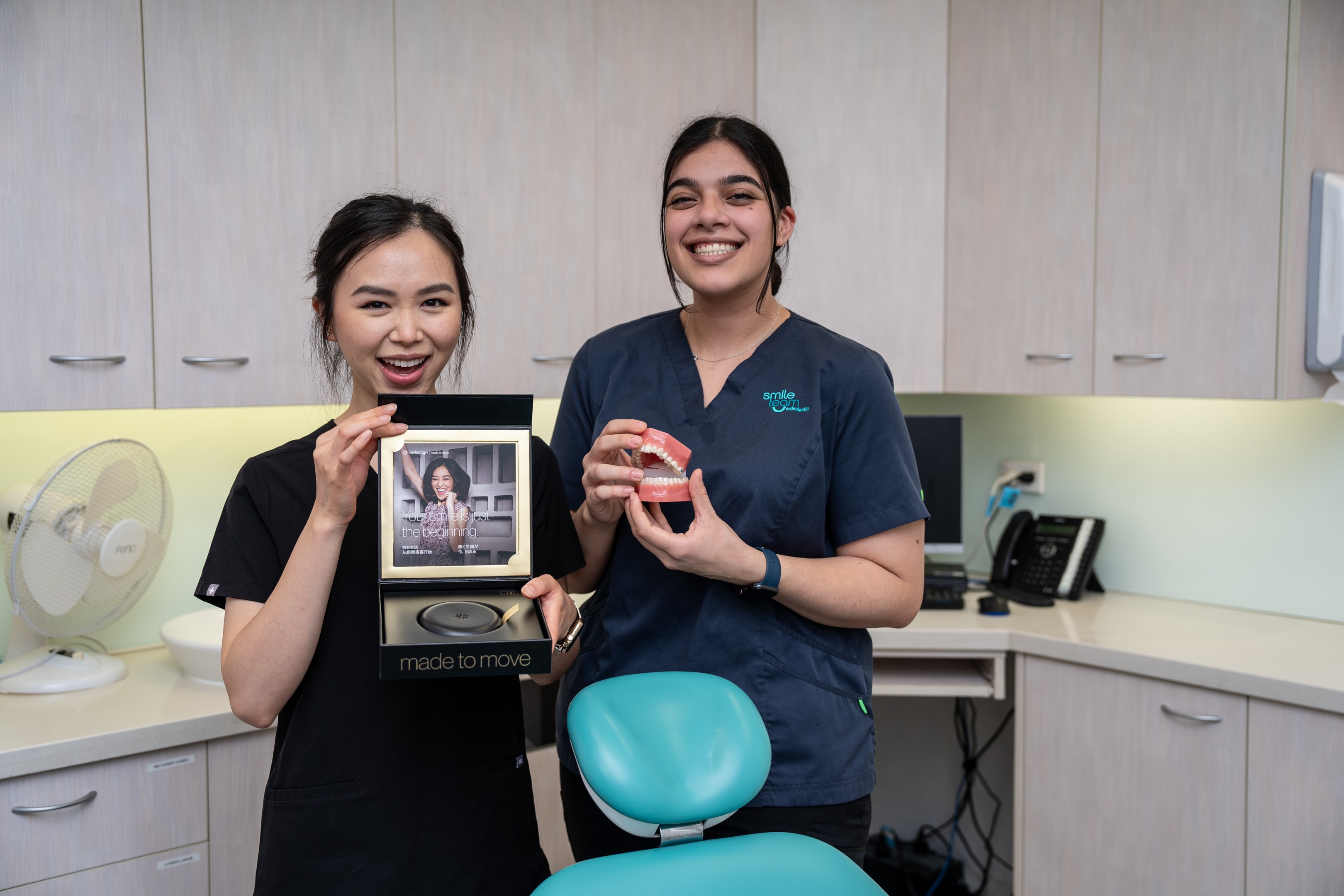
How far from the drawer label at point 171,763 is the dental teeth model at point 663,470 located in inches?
41.7

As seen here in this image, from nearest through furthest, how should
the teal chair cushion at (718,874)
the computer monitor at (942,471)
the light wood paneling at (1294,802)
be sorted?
the teal chair cushion at (718,874)
the light wood paneling at (1294,802)
the computer monitor at (942,471)

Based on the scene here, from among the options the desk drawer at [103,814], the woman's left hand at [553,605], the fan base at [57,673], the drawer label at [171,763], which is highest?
the woman's left hand at [553,605]

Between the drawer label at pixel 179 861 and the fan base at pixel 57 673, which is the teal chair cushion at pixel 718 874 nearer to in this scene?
the drawer label at pixel 179 861

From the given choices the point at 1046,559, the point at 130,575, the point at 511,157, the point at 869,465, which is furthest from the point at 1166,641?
the point at 130,575

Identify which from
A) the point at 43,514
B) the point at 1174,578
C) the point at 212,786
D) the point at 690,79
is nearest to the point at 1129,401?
the point at 1174,578

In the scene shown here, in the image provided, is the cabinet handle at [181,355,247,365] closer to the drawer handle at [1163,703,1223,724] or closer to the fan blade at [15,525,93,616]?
the fan blade at [15,525,93,616]

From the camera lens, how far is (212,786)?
1776 millimetres

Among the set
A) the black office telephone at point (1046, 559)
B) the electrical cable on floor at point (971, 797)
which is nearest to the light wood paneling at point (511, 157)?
the black office telephone at point (1046, 559)

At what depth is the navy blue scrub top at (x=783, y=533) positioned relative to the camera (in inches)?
52.5

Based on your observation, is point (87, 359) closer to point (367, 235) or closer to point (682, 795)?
point (367, 235)

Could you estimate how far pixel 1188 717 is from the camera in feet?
6.52

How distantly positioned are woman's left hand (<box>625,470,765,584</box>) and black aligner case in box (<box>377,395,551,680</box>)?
0.15 meters

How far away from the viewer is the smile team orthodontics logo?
1358 millimetres

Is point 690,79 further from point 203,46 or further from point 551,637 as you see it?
point 551,637
